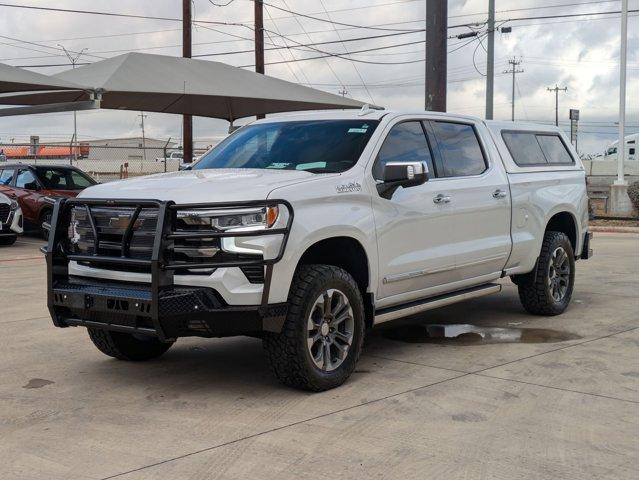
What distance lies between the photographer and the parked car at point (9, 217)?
15.6 meters

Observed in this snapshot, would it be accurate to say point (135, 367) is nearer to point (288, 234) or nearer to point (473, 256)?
point (288, 234)

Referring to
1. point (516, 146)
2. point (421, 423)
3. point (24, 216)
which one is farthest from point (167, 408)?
point (24, 216)

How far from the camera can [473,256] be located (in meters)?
6.66

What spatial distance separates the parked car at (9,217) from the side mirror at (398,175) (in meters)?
11.8

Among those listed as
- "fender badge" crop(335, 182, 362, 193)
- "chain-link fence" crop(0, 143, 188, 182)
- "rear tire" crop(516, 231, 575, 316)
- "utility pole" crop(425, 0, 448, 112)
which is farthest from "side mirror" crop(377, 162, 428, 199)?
"utility pole" crop(425, 0, 448, 112)

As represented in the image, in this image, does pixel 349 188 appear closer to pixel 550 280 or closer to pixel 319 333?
pixel 319 333

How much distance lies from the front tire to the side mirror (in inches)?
29.1

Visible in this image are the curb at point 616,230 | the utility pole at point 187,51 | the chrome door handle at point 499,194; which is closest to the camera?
the chrome door handle at point 499,194

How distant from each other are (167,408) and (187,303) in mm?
728

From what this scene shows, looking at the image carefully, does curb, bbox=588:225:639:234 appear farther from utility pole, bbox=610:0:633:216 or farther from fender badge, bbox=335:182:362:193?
fender badge, bbox=335:182:362:193

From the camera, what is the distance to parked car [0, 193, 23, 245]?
15555mm

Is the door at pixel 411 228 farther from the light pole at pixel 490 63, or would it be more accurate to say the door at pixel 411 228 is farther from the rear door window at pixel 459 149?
the light pole at pixel 490 63

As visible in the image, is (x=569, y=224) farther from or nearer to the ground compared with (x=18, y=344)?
farther from the ground

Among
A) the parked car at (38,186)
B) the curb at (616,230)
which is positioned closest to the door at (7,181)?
the parked car at (38,186)
